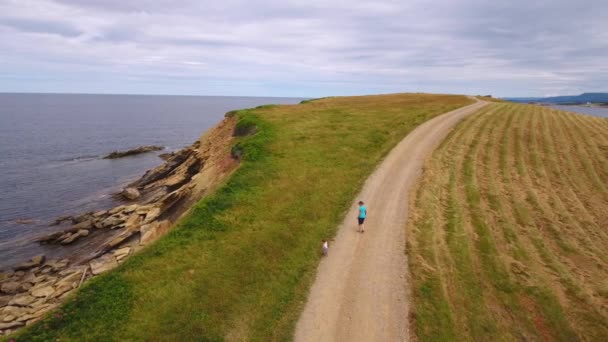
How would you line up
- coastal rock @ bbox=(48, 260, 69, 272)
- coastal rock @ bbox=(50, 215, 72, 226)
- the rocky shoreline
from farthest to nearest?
coastal rock @ bbox=(50, 215, 72, 226) < coastal rock @ bbox=(48, 260, 69, 272) < the rocky shoreline

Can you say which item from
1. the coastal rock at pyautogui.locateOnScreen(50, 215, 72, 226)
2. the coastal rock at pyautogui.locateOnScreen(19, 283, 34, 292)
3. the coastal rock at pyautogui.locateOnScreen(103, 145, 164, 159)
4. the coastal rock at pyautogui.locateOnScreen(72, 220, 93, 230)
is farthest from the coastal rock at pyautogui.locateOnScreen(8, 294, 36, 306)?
the coastal rock at pyautogui.locateOnScreen(103, 145, 164, 159)

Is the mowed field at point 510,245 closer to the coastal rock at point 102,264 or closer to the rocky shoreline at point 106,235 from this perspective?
the rocky shoreline at point 106,235

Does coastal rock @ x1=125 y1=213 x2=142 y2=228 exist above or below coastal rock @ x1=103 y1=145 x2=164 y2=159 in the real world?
above

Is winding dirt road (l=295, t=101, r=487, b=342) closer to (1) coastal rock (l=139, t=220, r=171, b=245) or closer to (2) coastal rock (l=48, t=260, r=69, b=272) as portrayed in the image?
(1) coastal rock (l=139, t=220, r=171, b=245)

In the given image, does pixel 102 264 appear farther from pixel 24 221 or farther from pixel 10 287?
pixel 24 221

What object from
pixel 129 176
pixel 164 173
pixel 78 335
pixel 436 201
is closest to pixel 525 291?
pixel 436 201

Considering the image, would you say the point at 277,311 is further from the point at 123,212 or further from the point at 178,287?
the point at 123,212

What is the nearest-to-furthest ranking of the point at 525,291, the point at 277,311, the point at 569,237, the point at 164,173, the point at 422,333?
1. the point at 422,333
2. the point at 277,311
3. the point at 525,291
4. the point at 569,237
5. the point at 164,173
